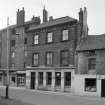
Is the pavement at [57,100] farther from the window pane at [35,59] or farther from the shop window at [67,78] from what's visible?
the window pane at [35,59]

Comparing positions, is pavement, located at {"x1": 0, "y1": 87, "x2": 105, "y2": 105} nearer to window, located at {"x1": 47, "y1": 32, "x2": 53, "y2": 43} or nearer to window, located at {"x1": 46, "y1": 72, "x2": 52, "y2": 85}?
window, located at {"x1": 46, "y1": 72, "x2": 52, "y2": 85}

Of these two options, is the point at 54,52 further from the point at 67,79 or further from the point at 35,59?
the point at 67,79

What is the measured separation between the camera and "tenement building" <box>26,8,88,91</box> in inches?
1303

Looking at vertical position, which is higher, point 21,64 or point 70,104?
point 21,64

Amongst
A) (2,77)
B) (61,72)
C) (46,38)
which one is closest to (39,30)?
(46,38)

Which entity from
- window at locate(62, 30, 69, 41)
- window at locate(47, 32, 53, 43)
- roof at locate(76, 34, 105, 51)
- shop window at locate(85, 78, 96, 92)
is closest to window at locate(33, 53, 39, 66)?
window at locate(47, 32, 53, 43)

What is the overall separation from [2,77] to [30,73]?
15.2 m

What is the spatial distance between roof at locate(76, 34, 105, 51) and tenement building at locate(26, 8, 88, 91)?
111 centimetres

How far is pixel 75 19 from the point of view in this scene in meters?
33.0

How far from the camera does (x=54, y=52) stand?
3550 centimetres

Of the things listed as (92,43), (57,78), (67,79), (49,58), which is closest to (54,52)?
(49,58)

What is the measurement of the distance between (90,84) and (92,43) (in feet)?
19.2

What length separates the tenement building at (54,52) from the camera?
109 feet

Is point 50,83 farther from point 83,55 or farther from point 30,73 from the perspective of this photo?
point 83,55
